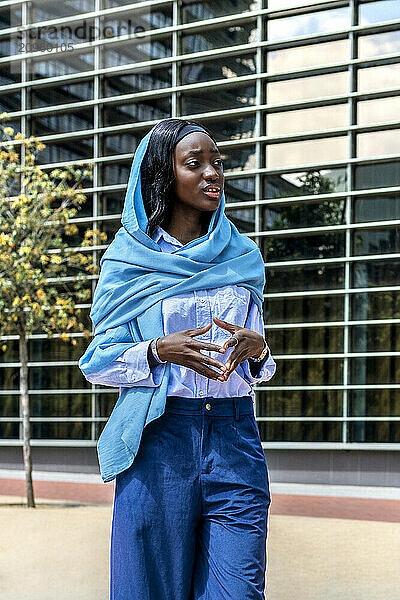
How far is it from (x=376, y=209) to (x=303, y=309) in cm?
155

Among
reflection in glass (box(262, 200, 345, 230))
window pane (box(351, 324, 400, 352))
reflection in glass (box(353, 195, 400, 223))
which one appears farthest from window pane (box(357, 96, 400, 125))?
window pane (box(351, 324, 400, 352))

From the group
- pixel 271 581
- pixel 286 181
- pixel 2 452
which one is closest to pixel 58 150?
pixel 286 181

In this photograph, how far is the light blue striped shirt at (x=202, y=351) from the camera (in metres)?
2.64

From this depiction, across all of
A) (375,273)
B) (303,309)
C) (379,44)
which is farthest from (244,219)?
(379,44)

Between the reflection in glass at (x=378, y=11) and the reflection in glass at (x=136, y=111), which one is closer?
the reflection in glass at (x=378, y=11)

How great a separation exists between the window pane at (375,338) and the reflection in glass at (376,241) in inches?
36.4

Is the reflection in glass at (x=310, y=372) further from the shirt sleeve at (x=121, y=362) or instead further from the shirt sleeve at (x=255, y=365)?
the shirt sleeve at (x=121, y=362)

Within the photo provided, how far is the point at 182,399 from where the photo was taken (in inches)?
104

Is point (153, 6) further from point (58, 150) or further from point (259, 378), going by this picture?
point (259, 378)

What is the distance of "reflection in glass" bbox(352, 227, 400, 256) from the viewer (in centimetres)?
1130

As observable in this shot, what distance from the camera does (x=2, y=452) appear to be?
13.5 meters

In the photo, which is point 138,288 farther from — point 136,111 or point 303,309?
point 136,111

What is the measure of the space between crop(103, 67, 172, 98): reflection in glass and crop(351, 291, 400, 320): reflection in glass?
4029 mm

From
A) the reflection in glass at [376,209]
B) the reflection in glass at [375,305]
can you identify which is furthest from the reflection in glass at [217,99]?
the reflection in glass at [375,305]
